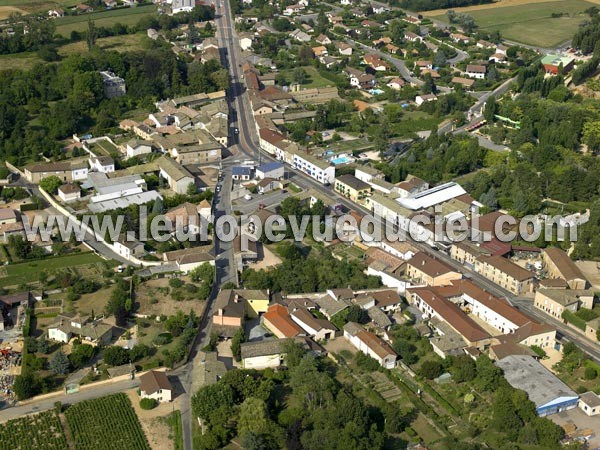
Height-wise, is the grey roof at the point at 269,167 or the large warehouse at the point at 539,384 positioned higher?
the grey roof at the point at 269,167

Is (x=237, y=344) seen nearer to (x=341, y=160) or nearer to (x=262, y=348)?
(x=262, y=348)

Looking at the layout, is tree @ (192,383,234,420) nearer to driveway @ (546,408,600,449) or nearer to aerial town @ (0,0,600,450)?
aerial town @ (0,0,600,450)

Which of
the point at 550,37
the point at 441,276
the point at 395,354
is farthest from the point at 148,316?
the point at 550,37

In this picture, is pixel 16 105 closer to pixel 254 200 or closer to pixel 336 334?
pixel 254 200

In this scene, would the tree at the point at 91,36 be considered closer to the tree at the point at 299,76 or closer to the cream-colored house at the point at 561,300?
the tree at the point at 299,76

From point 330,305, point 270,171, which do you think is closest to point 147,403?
point 330,305

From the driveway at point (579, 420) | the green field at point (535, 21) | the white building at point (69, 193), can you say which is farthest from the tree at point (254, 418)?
the green field at point (535, 21)
